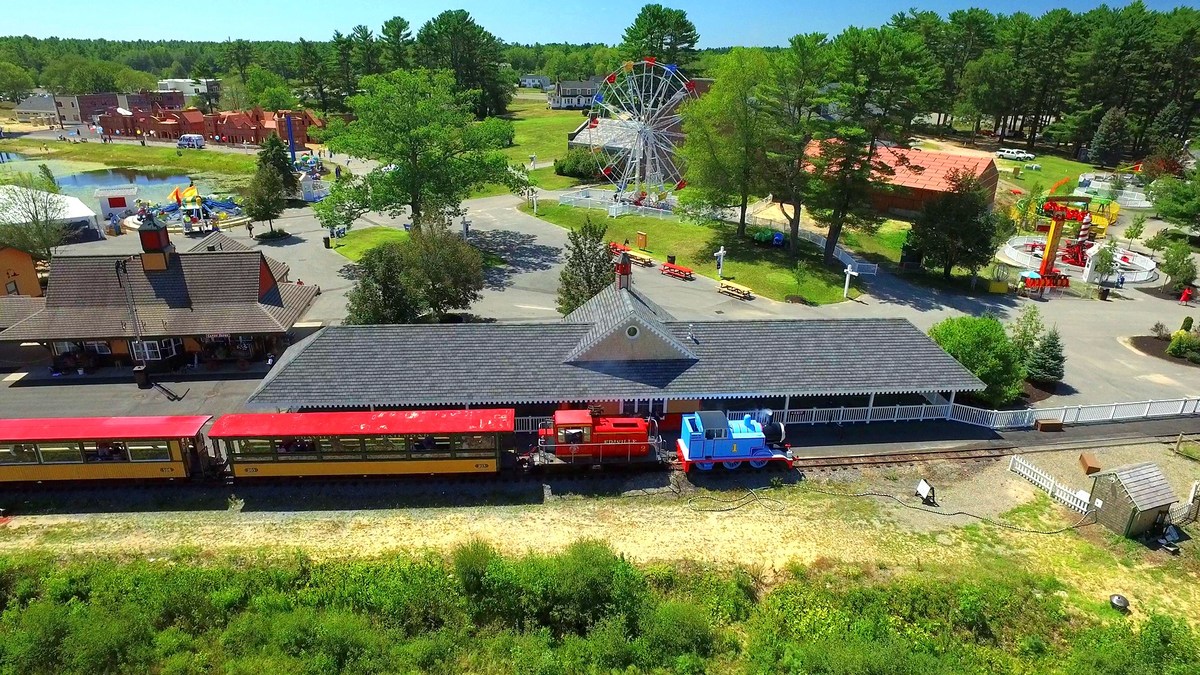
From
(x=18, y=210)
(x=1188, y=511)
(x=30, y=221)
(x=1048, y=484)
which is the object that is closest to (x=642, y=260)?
(x=1048, y=484)

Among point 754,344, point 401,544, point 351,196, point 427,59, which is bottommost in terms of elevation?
point 401,544

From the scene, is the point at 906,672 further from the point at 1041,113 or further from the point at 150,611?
the point at 1041,113

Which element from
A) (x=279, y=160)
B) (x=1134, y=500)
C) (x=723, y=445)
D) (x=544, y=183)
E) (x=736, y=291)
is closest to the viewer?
(x=1134, y=500)

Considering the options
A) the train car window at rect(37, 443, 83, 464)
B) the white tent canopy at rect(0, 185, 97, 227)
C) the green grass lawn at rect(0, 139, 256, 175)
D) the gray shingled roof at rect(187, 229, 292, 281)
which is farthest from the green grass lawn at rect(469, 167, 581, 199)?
the train car window at rect(37, 443, 83, 464)

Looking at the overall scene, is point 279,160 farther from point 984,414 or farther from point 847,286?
point 984,414

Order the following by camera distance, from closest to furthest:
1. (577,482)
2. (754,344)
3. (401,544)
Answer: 1. (401,544)
2. (577,482)
3. (754,344)

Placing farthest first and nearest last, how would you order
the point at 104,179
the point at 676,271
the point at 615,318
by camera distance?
the point at 104,179
the point at 676,271
the point at 615,318

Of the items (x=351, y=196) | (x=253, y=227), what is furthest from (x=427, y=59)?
(x=351, y=196)

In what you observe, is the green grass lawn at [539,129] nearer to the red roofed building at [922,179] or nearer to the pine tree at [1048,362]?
the red roofed building at [922,179]
